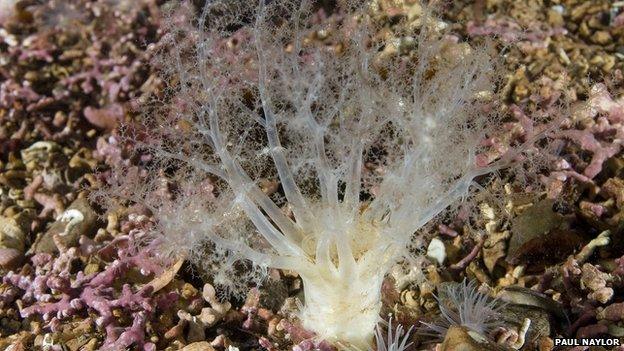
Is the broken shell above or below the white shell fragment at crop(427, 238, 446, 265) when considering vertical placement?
above

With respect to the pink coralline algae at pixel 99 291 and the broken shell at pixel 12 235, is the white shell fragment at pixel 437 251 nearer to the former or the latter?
the pink coralline algae at pixel 99 291

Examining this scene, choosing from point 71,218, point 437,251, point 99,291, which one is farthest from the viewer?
point 71,218

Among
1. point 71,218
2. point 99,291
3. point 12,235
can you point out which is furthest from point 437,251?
point 12,235

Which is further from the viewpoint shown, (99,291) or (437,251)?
(437,251)

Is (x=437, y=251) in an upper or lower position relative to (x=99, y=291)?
lower

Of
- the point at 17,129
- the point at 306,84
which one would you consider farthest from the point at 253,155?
the point at 17,129

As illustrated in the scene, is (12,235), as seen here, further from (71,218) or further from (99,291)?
(99,291)

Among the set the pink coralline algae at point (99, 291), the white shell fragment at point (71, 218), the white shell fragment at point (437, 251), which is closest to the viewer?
the pink coralline algae at point (99, 291)

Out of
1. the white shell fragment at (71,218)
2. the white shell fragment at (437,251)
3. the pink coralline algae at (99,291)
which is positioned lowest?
the white shell fragment at (437,251)

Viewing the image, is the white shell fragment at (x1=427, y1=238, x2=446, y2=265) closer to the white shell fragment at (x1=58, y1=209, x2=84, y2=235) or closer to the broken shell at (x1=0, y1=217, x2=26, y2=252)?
the white shell fragment at (x1=58, y1=209, x2=84, y2=235)

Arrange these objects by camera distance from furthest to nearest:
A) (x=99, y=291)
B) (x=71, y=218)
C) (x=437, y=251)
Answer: (x=71, y=218)
(x=437, y=251)
(x=99, y=291)

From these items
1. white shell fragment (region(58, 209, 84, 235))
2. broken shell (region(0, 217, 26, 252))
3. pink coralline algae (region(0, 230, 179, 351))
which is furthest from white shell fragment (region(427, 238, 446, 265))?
broken shell (region(0, 217, 26, 252))

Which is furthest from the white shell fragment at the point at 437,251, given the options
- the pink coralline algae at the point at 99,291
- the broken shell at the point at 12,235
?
the broken shell at the point at 12,235

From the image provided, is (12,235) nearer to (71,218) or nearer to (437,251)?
(71,218)
